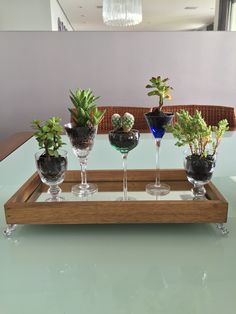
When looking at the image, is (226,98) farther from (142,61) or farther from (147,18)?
(147,18)

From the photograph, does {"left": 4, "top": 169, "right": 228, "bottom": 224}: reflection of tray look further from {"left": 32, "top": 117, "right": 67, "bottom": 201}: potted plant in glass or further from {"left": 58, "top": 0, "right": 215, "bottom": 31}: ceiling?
{"left": 58, "top": 0, "right": 215, "bottom": 31}: ceiling

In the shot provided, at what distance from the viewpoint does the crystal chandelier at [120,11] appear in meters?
3.59

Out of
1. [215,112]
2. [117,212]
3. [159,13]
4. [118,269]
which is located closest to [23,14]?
[215,112]

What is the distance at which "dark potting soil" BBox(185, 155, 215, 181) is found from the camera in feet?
2.39

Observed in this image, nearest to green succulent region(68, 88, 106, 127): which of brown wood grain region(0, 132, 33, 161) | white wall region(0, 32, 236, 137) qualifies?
brown wood grain region(0, 132, 33, 161)

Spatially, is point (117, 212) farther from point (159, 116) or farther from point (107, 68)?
point (107, 68)

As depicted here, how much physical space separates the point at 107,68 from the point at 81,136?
2.11 meters

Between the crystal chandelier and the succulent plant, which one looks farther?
the crystal chandelier

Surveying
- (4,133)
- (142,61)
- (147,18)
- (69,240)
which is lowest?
(4,133)

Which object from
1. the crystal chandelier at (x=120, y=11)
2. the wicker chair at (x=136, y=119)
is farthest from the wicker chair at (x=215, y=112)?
the crystal chandelier at (x=120, y=11)

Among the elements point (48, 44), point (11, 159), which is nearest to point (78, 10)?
point (48, 44)

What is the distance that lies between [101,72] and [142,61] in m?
0.37

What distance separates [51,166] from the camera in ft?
2.43

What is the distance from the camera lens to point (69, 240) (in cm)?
65
